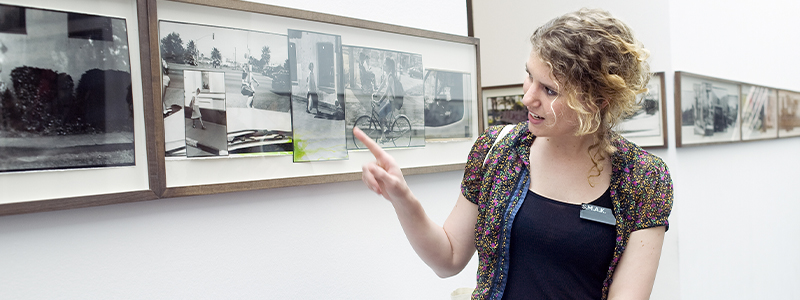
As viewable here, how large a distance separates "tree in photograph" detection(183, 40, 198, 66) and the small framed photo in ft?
8.55

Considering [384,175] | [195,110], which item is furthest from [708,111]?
[195,110]

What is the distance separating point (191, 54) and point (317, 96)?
1.07ft

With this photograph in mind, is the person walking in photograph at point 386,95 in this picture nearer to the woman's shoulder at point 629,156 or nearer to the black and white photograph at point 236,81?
the black and white photograph at point 236,81

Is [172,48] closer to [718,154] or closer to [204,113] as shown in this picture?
[204,113]

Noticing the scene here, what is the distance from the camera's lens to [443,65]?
1.71m

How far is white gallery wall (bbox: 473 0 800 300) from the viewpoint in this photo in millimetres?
2893

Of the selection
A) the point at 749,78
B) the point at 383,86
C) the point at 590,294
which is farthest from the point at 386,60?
the point at 749,78

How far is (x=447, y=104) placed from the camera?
173 cm

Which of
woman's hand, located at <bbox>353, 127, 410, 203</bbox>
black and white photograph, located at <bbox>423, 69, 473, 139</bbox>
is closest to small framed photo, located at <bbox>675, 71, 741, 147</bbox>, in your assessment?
black and white photograph, located at <bbox>423, 69, 473, 139</bbox>

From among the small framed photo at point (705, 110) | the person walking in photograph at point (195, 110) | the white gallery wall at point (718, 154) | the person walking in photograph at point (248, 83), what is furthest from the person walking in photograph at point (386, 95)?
the small framed photo at point (705, 110)

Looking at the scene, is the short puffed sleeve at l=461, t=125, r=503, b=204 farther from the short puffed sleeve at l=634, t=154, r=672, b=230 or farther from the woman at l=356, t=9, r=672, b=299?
the short puffed sleeve at l=634, t=154, r=672, b=230

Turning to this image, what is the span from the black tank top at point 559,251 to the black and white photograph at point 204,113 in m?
0.72

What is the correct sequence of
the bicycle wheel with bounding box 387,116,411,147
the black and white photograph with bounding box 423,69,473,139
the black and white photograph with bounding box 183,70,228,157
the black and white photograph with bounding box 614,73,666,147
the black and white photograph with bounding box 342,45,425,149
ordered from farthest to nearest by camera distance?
the black and white photograph with bounding box 614,73,666,147, the black and white photograph with bounding box 423,69,473,139, the bicycle wheel with bounding box 387,116,411,147, the black and white photograph with bounding box 342,45,425,149, the black and white photograph with bounding box 183,70,228,157

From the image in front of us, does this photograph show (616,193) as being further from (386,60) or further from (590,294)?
(386,60)
